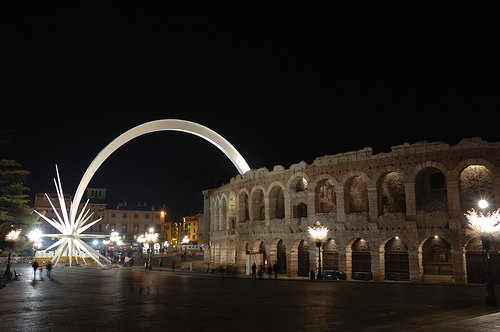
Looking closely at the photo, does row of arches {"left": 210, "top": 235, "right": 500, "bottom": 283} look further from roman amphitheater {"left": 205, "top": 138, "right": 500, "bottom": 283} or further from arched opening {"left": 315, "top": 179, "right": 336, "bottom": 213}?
arched opening {"left": 315, "top": 179, "right": 336, "bottom": 213}

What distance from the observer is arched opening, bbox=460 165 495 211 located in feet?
108

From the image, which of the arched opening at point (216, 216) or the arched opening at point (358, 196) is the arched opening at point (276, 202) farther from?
the arched opening at point (216, 216)

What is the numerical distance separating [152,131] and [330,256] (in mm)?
32403

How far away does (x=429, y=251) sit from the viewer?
35.6 metres

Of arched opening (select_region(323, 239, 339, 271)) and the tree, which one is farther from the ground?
the tree

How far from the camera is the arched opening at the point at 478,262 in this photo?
30.7 metres

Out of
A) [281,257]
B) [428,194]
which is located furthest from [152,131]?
[428,194]

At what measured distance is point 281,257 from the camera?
4659 cm

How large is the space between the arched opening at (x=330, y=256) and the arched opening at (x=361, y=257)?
1.94 m

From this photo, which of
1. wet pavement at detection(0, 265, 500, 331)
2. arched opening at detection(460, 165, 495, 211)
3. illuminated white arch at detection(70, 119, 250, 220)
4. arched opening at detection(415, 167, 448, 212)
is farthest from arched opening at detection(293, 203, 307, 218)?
wet pavement at detection(0, 265, 500, 331)

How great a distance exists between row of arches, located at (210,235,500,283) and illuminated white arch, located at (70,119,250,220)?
Answer: 72.6 ft

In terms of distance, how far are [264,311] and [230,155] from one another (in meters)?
47.1

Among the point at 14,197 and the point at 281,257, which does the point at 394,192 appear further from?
the point at 14,197

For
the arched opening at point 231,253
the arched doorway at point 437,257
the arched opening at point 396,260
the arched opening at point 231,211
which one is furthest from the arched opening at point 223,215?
the arched doorway at point 437,257
